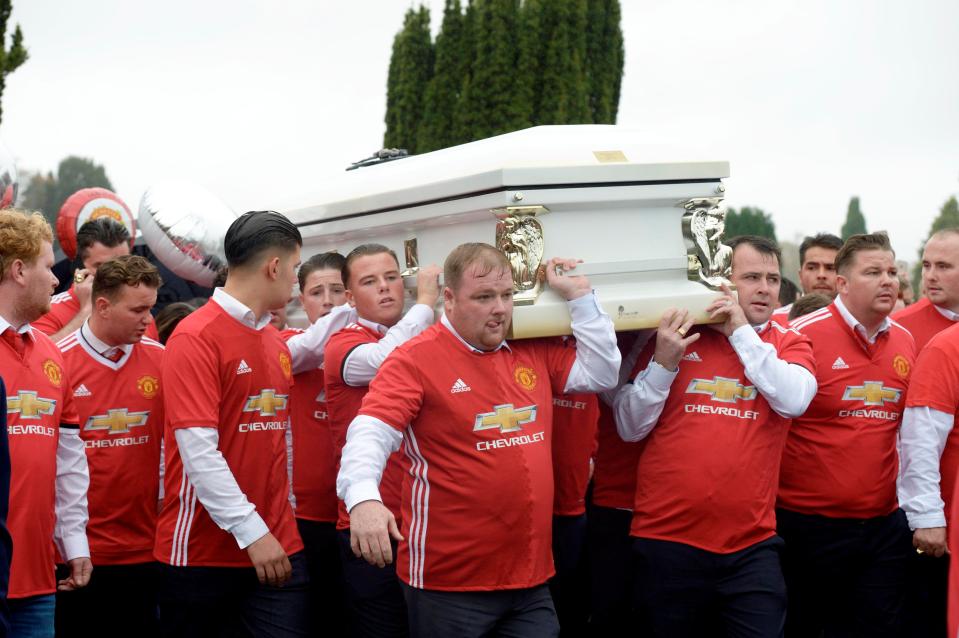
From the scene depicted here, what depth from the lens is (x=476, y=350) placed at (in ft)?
12.5

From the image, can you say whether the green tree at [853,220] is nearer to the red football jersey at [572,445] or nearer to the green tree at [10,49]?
the green tree at [10,49]

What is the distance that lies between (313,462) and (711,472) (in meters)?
1.96

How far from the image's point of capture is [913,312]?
5668 mm

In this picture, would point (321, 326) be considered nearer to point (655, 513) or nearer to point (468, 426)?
point (468, 426)

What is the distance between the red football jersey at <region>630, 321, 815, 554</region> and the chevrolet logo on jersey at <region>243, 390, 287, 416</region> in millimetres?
1556

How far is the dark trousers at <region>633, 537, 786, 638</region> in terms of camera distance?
13.3 feet

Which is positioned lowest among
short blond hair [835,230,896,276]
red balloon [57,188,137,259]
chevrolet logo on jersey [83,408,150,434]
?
chevrolet logo on jersey [83,408,150,434]

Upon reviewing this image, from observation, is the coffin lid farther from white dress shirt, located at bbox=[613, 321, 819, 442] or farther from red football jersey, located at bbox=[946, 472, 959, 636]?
red football jersey, located at bbox=[946, 472, 959, 636]

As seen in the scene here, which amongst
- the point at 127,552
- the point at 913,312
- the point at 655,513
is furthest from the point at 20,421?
the point at 913,312

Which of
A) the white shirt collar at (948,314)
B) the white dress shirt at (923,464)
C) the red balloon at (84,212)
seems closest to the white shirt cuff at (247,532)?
the white dress shirt at (923,464)

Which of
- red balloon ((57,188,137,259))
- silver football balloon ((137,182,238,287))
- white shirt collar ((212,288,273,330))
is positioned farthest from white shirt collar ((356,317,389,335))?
red balloon ((57,188,137,259))

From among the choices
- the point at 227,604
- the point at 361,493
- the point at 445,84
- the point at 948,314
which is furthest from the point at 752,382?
the point at 445,84

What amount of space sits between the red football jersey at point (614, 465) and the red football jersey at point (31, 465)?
7.77 feet

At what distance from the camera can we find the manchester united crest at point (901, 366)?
15.9ft
